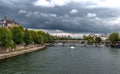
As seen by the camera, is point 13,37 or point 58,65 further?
point 13,37

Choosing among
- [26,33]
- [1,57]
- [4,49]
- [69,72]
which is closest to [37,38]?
[26,33]

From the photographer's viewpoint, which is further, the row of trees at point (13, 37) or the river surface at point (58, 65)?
the row of trees at point (13, 37)

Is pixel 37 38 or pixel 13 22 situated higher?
pixel 13 22

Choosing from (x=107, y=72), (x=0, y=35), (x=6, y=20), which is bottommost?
(x=107, y=72)

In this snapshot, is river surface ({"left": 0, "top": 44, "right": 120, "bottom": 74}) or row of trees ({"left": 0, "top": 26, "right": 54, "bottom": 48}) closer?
river surface ({"left": 0, "top": 44, "right": 120, "bottom": 74})

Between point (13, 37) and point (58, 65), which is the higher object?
point (13, 37)

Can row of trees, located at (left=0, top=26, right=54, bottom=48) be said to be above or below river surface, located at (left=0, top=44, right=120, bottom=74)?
above

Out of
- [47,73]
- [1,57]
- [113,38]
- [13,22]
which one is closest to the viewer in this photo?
[47,73]

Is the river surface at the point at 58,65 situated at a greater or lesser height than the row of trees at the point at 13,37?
lesser

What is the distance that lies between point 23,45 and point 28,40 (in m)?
2.73

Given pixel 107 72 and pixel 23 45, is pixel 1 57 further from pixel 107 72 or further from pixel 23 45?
pixel 23 45

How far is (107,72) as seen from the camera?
1667 inches

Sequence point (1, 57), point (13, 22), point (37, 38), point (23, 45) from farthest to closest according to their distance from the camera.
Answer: point (13, 22)
point (37, 38)
point (23, 45)
point (1, 57)

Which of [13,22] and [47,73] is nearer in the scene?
[47,73]
